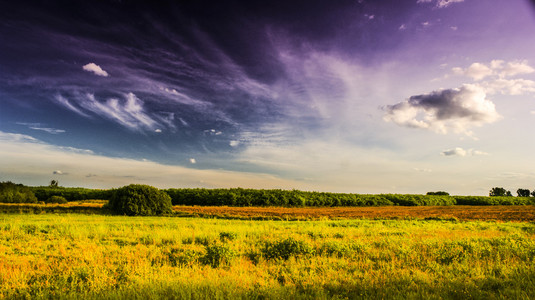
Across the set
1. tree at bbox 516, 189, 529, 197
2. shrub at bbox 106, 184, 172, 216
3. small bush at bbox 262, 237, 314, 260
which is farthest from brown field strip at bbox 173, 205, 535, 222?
tree at bbox 516, 189, 529, 197

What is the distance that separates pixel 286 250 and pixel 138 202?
22272 millimetres

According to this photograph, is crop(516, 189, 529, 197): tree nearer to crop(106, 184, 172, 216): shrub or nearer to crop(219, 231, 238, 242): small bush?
crop(106, 184, 172, 216): shrub

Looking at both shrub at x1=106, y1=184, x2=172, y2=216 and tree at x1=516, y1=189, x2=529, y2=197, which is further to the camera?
tree at x1=516, y1=189, x2=529, y2=197

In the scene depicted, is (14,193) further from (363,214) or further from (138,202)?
(363,214)

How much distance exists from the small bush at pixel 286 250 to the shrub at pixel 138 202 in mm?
21159

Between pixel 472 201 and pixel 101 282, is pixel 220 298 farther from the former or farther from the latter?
pixel 472 201

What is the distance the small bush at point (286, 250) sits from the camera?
1016 cm

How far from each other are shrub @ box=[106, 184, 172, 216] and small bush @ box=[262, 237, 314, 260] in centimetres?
2116

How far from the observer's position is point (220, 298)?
5699 mm

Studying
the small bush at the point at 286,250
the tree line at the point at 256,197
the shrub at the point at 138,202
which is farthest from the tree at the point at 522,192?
the small bush at the point at 286,250

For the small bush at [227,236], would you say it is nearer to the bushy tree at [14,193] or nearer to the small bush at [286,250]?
the small bush at [286,250]

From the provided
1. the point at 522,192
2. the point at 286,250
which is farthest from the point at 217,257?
the point at 522,192

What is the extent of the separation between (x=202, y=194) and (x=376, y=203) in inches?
1585

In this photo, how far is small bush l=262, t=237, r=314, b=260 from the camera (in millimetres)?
10164
